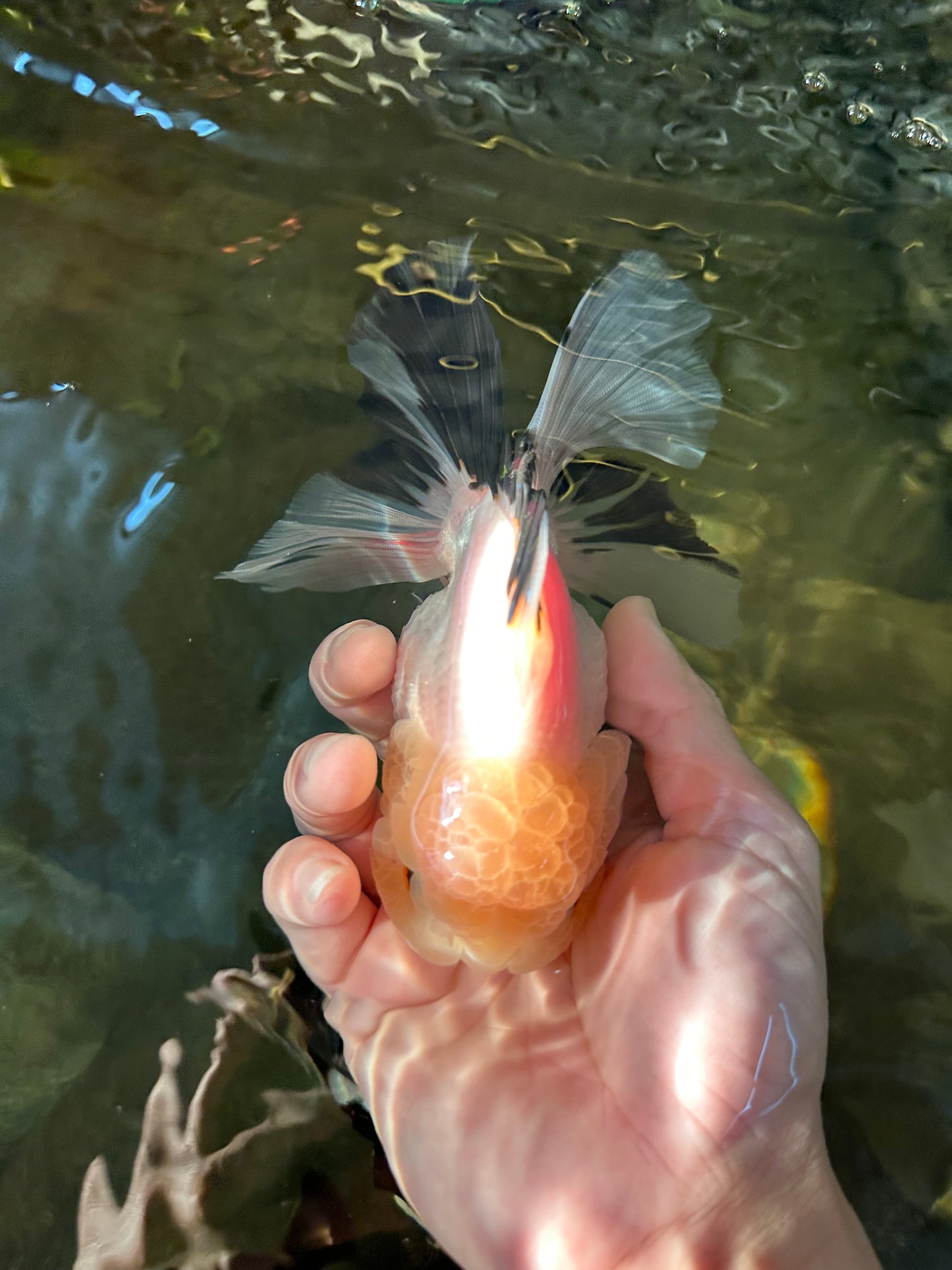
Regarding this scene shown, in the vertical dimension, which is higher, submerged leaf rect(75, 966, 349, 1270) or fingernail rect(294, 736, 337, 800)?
fingernail rect(294, 736, 337, 800)

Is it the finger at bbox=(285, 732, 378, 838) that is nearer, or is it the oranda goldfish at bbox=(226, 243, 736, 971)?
the oranda goldfish at bbox=(226, 243, 736, 971)

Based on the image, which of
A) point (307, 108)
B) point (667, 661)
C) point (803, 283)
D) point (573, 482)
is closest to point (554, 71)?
point (307, 108)

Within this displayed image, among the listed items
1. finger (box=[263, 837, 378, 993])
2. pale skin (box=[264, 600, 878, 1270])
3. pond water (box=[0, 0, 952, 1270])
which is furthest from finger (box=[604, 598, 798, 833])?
finger (box=[263, 837, 378, 993])

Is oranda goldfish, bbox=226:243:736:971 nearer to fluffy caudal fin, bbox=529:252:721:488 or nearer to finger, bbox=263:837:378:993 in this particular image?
fluffy caudal fin, bbox=529:252:721:488

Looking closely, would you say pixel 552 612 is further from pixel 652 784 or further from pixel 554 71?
pixel 554 71

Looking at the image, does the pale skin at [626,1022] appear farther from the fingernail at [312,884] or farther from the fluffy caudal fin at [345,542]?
the fluffy caudal fin at [345,542]

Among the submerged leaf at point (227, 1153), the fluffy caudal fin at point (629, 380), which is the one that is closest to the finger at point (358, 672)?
the fluffy caudal fin at point (629, 380)
